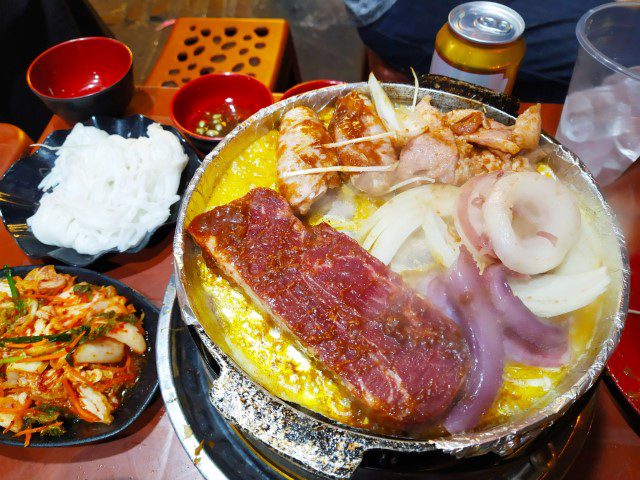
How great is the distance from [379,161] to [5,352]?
192 cm

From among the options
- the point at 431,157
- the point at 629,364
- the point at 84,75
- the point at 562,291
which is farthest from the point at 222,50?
the point at 629,364

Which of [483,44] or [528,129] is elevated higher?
[483,44]

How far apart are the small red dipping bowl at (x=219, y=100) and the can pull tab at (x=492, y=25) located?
1295 millimetres

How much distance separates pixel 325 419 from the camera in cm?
141

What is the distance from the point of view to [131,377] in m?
2.02

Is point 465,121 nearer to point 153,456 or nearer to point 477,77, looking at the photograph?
point 477,77

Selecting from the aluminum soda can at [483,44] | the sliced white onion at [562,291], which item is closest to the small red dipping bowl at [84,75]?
the aluminum soda can at [483,44]

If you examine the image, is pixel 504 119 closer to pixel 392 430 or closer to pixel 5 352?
pixel 392 430

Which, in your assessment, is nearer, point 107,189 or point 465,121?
point 465,121

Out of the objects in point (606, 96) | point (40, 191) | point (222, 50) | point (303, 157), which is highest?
point (606, 96)

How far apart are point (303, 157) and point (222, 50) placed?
2122 mm

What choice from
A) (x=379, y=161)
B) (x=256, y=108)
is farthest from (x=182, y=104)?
(x=379, y=161)

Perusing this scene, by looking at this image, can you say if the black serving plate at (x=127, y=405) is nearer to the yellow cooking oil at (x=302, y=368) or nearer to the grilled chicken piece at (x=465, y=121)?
the yellow cooking oil at (x=302, y=368)

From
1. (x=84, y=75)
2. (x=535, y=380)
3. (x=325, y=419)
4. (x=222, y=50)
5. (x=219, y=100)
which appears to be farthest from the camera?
(x=222, y=50)
